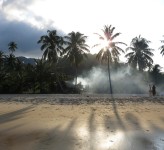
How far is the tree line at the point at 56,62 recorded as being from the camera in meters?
51.3

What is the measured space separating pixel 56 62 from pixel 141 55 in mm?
15246

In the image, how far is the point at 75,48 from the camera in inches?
2227

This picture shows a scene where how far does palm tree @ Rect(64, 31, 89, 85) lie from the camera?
56.3 metres

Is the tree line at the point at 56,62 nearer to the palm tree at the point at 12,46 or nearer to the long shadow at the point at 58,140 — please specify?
the palm tree at the point at 12,46

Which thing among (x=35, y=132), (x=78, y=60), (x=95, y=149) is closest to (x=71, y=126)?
(x=35, y=132)

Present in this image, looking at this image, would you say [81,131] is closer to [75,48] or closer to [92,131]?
[92,131]

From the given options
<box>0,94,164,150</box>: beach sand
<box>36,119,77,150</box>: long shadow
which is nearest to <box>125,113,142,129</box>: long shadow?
<box>0,94,164,150</box>: beach sand

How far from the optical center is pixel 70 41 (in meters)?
57.1

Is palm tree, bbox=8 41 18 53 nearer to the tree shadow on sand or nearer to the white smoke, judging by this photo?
the white smoke

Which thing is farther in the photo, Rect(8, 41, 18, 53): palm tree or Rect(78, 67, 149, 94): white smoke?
Rect(8, 41, 18, 53): palm tree

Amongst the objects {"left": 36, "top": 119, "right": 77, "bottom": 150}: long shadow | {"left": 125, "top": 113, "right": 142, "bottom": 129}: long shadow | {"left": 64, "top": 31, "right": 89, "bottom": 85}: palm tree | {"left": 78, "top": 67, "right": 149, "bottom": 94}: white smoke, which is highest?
{"left": 64, "top": 31, "right": 89, "bottom": 85}: palm tree

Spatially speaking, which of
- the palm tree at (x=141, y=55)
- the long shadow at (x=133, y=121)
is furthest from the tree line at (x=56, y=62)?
the long shadow at (x=133, y=121)

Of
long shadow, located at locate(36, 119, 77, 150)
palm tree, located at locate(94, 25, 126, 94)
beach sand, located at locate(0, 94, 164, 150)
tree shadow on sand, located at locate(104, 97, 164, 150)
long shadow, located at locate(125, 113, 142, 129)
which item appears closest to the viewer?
long shadow, located at locate(36, 119, 77, 150)

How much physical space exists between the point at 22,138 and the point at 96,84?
47894mm
